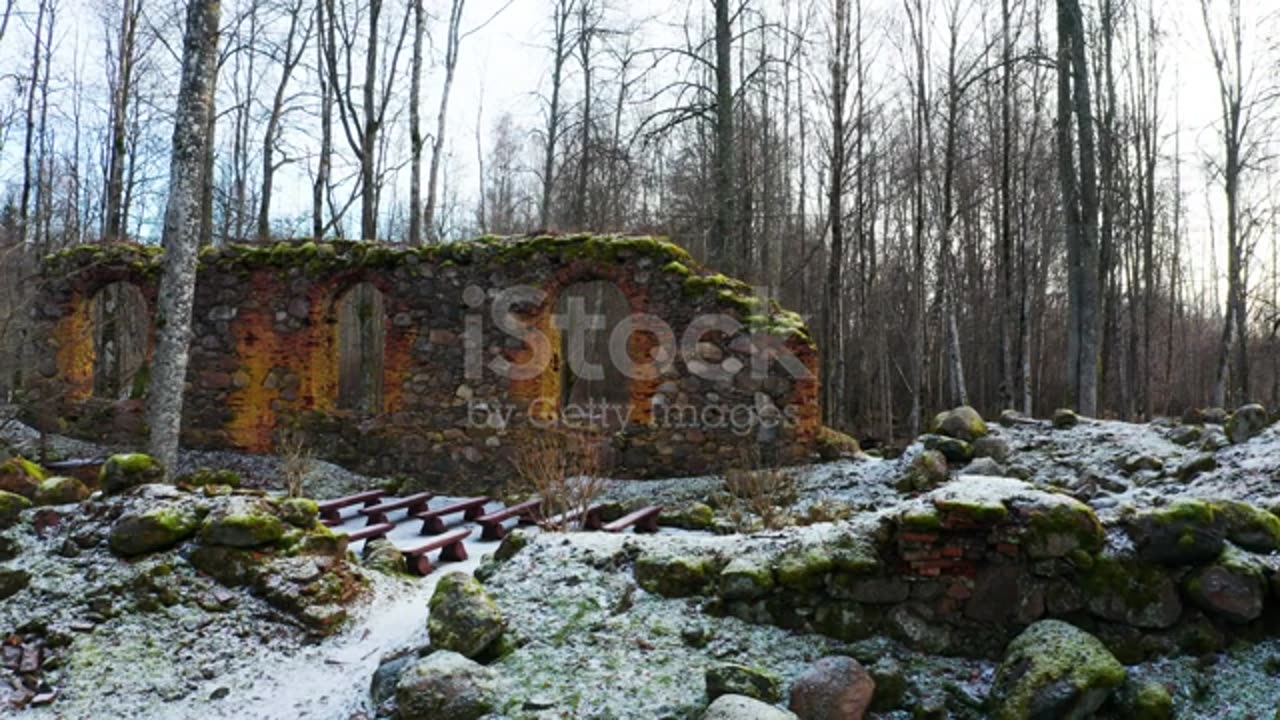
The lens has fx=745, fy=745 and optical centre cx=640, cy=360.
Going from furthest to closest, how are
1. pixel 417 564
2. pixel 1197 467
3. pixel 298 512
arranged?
pixel 1197 467
pixel 417 564
pixel 298 512

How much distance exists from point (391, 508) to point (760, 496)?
3829 mm

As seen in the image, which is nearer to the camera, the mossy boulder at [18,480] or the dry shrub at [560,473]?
the mossy boulder at [18,480]

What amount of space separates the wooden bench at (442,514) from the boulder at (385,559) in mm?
1272

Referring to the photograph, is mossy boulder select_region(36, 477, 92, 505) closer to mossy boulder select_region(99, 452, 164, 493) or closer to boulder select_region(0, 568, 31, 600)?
mossy boulder select_region(99, 452, 164, 493)

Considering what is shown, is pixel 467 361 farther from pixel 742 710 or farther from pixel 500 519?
pixel 742 710

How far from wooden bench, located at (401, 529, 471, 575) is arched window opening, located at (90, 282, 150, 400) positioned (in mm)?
8244

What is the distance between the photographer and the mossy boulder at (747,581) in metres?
4.17

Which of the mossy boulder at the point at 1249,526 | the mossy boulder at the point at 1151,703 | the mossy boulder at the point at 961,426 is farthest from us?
the mossy boulder at the point at 961,426

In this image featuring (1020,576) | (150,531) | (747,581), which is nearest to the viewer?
(1020,576)

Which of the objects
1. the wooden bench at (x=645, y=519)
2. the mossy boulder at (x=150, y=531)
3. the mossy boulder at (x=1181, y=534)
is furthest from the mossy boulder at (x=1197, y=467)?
the mossy boulder at (x=150, y=531)

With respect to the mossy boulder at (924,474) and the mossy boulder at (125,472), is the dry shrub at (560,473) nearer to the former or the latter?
the mossy boulder at (125,472)

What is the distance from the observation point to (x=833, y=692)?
347 cm

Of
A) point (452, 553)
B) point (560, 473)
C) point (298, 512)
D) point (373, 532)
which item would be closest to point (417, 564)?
point (452, 553)

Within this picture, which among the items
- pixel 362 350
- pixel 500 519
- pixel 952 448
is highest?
pixel 362 350
